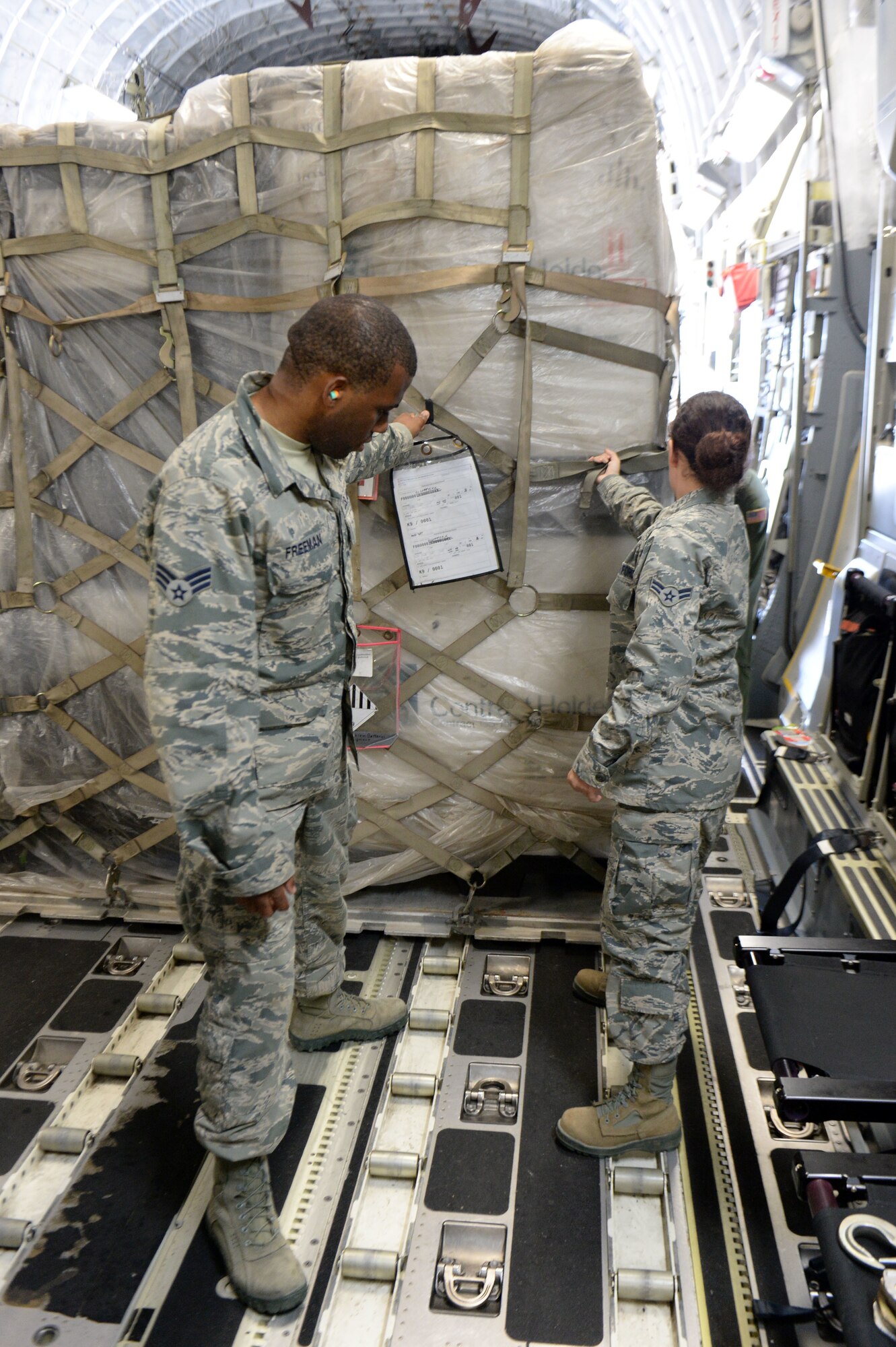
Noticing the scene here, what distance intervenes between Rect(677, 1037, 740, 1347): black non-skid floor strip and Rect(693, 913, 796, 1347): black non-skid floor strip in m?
0.07

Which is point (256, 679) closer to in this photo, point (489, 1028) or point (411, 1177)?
point (411, 1177)

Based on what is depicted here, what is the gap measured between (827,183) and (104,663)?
431 cm

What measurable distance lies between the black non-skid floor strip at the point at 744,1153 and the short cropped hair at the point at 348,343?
2288 millimetres

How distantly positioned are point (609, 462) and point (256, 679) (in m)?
1.58

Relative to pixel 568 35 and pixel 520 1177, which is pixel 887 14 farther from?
pixel 520 1177

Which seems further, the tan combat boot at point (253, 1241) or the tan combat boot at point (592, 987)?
the tan combat boot at point (592, 987)

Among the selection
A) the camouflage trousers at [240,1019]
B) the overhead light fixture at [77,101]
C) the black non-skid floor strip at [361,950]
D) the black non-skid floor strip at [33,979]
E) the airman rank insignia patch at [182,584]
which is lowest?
the black non-skid floor strip at [33,979]

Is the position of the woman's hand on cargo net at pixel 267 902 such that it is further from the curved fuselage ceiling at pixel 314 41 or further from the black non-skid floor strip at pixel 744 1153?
the curved fuselage ceiling at pixel 314 41

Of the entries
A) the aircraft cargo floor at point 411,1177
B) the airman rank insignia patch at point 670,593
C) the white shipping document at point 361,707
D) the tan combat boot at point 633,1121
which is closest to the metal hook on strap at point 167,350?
the white shipping document at point 361,707

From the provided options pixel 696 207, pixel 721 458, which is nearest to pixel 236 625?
pixel 721 458

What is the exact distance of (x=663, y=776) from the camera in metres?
2.48

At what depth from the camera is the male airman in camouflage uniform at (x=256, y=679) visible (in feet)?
6.45

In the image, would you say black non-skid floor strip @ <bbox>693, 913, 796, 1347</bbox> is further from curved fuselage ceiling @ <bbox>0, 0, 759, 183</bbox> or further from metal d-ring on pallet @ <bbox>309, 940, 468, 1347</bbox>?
curved fuselage ceiling @ <bbox>0, 0, 759, 183</bbox>

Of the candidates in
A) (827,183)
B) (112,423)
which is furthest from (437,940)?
(827,183)
